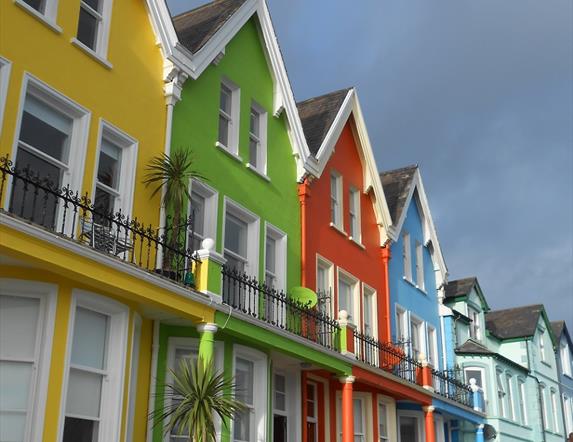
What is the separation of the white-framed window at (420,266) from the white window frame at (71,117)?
668 inches

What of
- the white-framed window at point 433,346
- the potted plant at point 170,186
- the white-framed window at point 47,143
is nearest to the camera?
the white-framed window at point 47,143

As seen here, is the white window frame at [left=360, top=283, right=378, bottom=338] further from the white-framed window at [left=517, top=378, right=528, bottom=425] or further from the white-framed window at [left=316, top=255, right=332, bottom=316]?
the white-framed window at [left=517, top=378, right=528, bottom=425]

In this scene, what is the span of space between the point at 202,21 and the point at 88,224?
25.3ft

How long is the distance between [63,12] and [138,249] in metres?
4.40

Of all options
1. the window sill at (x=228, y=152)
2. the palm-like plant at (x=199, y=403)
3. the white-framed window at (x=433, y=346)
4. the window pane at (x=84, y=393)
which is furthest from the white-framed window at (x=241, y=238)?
the white-framed window at (x=433, y=346)

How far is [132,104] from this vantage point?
1475 cm

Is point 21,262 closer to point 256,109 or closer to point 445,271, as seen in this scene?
point 256,109

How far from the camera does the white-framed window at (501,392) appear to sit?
31.1 metres

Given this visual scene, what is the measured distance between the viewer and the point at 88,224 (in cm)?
1290

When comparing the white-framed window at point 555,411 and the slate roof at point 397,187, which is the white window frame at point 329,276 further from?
the white-framed window at point 555,411

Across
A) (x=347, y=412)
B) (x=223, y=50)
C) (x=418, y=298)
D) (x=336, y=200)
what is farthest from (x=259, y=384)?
(x=418, y=298)

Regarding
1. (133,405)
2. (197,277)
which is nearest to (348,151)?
(197,277)

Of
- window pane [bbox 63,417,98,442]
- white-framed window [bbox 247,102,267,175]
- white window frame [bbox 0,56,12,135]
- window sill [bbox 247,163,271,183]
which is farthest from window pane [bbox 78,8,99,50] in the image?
window pane [bbox 63,417,98,442]

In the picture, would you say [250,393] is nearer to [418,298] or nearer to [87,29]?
[87,29]
